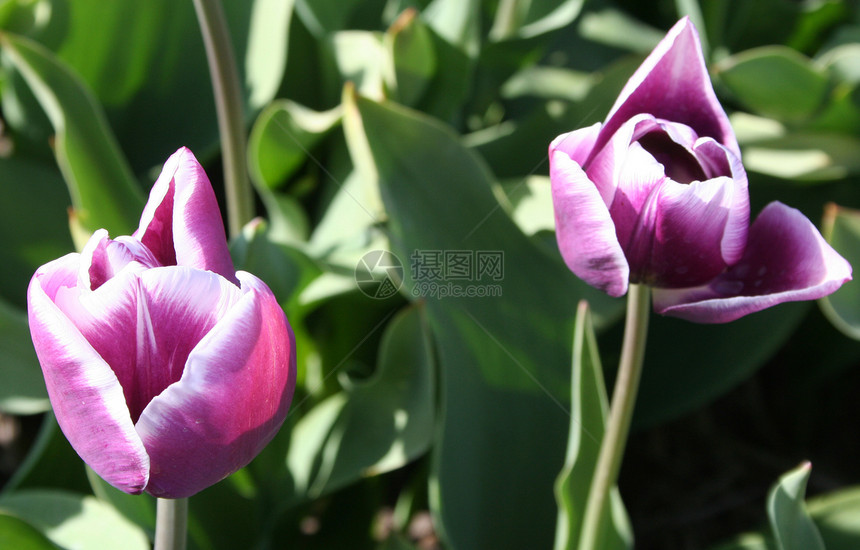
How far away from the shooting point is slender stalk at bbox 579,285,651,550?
0.58 meters

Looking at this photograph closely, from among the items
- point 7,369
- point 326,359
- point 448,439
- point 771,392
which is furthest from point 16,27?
point 771,392

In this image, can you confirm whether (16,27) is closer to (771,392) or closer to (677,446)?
(677,446)

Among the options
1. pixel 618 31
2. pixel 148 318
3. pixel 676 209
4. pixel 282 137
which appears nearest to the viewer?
pixel 148 318

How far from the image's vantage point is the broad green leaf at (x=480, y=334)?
769 mm

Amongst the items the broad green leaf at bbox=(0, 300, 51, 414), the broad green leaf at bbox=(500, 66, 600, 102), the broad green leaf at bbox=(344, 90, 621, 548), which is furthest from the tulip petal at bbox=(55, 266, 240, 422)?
the broad green leaf at bbox=(500, 66, 600, 102)

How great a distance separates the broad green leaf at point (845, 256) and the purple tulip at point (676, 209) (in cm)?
34

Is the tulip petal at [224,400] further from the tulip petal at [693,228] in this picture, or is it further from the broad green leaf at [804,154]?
the broad green leaf at [804,154]

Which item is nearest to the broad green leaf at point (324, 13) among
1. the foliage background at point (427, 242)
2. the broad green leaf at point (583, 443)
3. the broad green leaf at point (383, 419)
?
the foliage background at point (427, 242)

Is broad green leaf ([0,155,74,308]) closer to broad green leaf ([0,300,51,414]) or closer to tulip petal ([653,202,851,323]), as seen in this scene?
broad green leaf ([0,300,51,414])

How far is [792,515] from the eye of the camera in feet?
2.18

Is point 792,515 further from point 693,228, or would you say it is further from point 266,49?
point 266,49

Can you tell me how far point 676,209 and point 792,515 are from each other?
12.2 inches

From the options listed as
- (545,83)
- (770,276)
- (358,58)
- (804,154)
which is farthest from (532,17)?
(770,276)

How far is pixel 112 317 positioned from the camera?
15.9 inches
